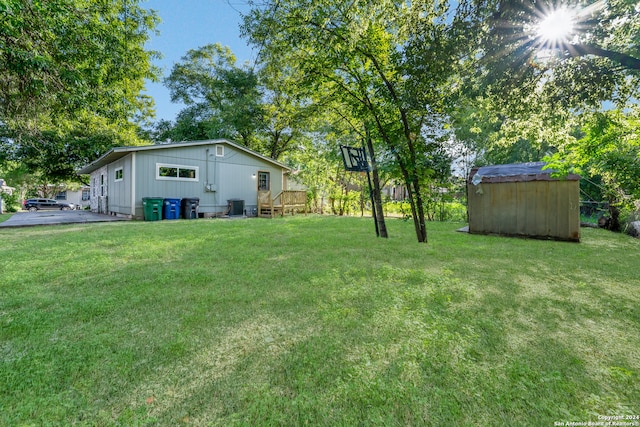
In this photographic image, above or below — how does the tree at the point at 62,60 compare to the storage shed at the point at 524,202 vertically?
above

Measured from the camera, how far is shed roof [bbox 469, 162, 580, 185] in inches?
227

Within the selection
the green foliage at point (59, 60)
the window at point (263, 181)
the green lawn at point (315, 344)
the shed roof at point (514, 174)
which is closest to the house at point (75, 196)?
the window at point (263, 181)

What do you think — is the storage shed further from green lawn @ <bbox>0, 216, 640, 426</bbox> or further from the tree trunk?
the tree trunk

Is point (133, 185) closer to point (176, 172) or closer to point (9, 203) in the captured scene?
point (176, 172)

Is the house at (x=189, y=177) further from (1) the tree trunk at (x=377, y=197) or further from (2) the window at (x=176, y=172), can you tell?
(1) the tree trunk at (x=377, y=197)

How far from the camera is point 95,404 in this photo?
1249 mm

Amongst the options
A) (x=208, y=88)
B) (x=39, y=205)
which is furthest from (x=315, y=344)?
(x=39, y=205)

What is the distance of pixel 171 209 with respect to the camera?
10.5 m

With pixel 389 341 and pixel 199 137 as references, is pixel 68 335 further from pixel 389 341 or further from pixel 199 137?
pixel 199 137

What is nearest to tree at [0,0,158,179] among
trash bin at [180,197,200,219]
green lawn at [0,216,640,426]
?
green lawn at [0,216,640,426]

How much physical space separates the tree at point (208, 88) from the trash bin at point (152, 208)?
29.1 ft

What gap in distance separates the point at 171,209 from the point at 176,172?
1.73 meters

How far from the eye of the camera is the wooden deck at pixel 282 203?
12.8 metres

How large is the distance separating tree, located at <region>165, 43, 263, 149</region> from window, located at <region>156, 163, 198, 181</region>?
270 inches
